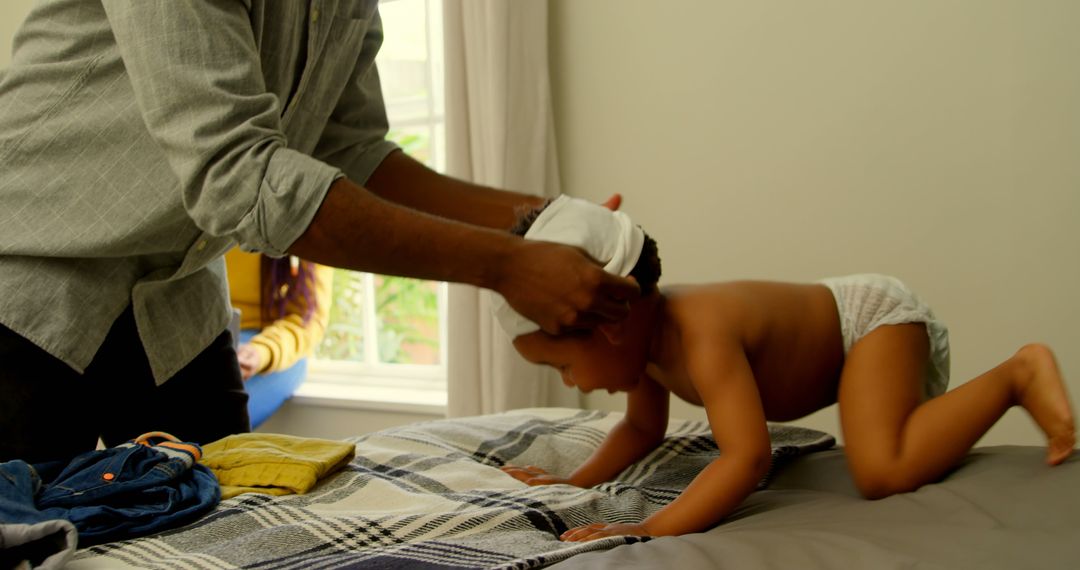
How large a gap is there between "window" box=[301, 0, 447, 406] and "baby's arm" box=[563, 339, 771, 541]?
2.04 m

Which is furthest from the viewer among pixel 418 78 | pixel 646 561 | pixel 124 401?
pixel 418 78

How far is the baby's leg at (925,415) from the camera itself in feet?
3.80

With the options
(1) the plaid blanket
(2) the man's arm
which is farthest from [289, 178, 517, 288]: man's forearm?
(1) the plaid blanket

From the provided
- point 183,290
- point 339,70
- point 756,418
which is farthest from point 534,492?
point 339,70

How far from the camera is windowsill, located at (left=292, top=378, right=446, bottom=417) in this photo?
10.5 ft

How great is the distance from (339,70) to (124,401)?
636 millimetres

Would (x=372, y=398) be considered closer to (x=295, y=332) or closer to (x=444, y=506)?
(x=295, y=332)

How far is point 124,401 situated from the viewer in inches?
55.5

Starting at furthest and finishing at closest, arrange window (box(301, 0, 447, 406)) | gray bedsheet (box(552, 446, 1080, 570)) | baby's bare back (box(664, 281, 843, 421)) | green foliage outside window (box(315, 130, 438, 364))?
green foliage outside window (box(315, 130, 438, 364))
window (box(301, 0, 447, 406))
baby's bare back (box(664, 281, 843, 421))
gray bedsheet (box(552, 446, 1080, 570))

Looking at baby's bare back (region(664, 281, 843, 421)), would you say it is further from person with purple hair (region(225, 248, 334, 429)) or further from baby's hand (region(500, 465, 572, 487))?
person with purple hair (region(225, 248, 334, 429))

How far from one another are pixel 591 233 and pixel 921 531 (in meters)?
0.58

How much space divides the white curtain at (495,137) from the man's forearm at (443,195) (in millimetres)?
871

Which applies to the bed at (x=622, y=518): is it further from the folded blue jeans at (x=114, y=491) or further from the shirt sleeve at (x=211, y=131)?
the shirt sleeve at (x=211, y=131)

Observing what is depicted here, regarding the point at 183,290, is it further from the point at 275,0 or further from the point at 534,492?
the point at 534,492
